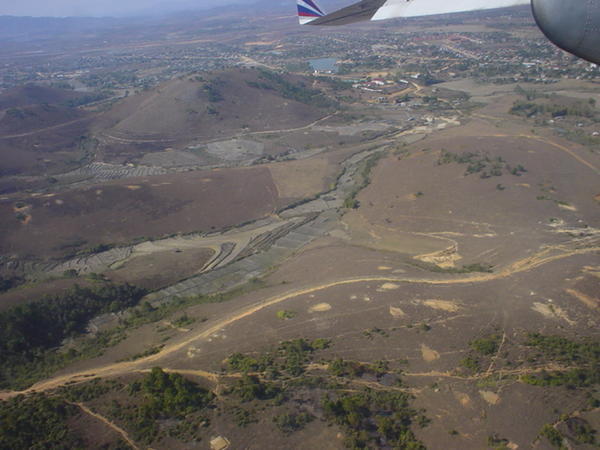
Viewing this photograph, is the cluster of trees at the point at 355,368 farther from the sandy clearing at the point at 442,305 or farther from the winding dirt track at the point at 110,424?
the winding dirt track at the point at 110,424

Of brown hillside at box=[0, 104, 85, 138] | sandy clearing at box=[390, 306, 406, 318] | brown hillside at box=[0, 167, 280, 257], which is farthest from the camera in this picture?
brown hillside at box=[0, 104, 85, 138]

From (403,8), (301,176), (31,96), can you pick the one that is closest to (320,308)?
(403,8)

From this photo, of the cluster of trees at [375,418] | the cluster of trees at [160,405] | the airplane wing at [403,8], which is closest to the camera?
the airplane wing at [403,8]

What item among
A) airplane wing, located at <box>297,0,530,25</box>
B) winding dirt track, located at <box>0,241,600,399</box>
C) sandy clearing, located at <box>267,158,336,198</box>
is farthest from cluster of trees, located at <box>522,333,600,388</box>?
sandy clearing, located at <box>267,158,336,198</box>

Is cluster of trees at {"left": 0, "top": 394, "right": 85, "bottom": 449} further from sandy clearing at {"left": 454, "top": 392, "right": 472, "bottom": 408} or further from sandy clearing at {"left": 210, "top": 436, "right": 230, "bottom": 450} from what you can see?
sandy clearing at {"left": 454, "top": 392, "right": 472, "bottom": 408}

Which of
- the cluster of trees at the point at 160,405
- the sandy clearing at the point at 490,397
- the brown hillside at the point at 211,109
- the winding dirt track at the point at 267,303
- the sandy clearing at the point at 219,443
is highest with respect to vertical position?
the brown hillside at the point at 211,109

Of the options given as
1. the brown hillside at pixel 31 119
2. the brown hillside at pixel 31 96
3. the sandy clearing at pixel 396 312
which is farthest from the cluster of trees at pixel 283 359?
the brown hillside at pixel 31 96

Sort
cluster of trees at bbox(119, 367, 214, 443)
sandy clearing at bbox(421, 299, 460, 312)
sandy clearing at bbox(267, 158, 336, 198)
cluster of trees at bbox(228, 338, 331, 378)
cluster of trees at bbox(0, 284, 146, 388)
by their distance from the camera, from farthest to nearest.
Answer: sandy clearing at bbox(267, 158, 336, 198) → cluster of trees at bbox(0, 284, 146, 388) → sandy clearing at bbox(421, 299, 460, 312) → cluster of trees at bbox(228, 338, 331, 378) → cluster of trees at bbox(119, 367, 214, 443)
